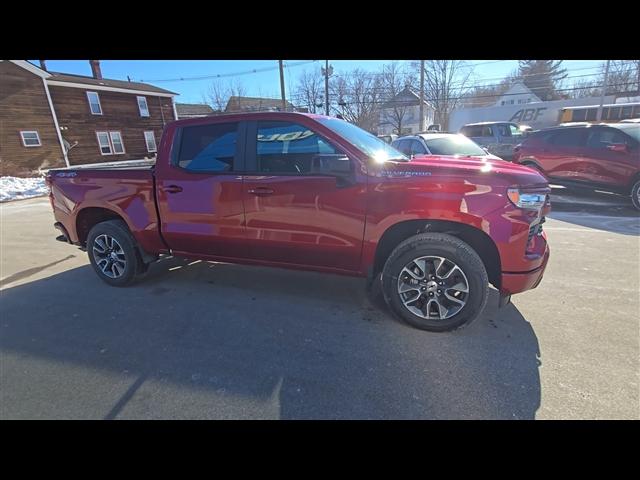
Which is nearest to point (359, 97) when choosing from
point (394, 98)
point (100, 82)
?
point (394, 98)

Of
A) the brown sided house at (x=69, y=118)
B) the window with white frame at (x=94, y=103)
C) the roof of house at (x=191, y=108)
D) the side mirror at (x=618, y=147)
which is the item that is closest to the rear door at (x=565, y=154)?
the side mirror at (x=618, y=147)

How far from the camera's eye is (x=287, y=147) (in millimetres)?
3207

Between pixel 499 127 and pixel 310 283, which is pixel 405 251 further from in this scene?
pixel 499 127

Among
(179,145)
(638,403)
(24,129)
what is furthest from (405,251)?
(24,129)

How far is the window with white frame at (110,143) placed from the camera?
76.2 ft

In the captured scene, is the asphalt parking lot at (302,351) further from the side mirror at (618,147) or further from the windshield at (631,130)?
the windshield at (631,130)

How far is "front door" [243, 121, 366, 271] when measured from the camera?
9.73ft

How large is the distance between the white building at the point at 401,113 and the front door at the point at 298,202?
39.5 m

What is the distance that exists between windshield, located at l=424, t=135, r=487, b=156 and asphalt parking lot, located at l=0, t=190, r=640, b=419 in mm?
3627

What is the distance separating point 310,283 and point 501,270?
210cm
